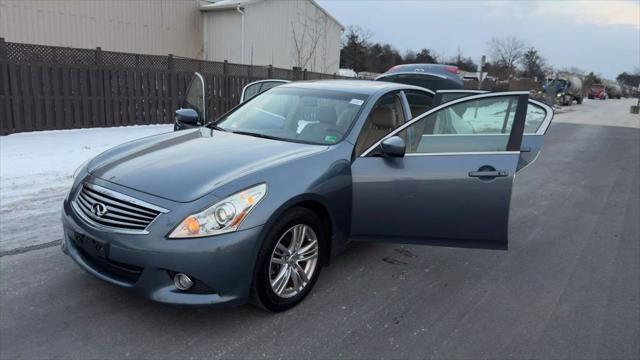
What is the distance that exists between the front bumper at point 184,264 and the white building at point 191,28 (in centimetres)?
1396

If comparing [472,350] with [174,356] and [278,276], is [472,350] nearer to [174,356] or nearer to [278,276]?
[278,276]

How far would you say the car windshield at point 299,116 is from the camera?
Result: 4.04m

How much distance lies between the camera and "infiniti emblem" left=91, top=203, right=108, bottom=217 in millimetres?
3025

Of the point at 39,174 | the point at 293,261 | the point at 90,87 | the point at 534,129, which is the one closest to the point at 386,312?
the point at 293,261

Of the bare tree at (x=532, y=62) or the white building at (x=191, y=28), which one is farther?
the bare tree at (x=532, y=62)

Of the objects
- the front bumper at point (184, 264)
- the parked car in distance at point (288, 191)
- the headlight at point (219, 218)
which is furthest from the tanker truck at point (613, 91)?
the front bumper at point (184, 264)

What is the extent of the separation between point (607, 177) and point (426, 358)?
7.86m

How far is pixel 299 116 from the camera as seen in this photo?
14.2ft

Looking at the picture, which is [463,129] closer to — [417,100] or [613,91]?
[417,100]

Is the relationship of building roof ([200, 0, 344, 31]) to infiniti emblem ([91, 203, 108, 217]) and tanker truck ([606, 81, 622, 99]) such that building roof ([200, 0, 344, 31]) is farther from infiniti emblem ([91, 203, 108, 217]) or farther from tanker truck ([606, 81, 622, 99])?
tanker truck ([606, 81, 622, 99])

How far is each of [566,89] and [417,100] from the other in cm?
4305

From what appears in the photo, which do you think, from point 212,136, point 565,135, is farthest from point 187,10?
point 212,136

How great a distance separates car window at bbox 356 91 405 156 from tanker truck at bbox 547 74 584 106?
127ft

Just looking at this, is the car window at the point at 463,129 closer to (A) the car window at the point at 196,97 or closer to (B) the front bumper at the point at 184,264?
(B) the front bumper at the point at 184,264
